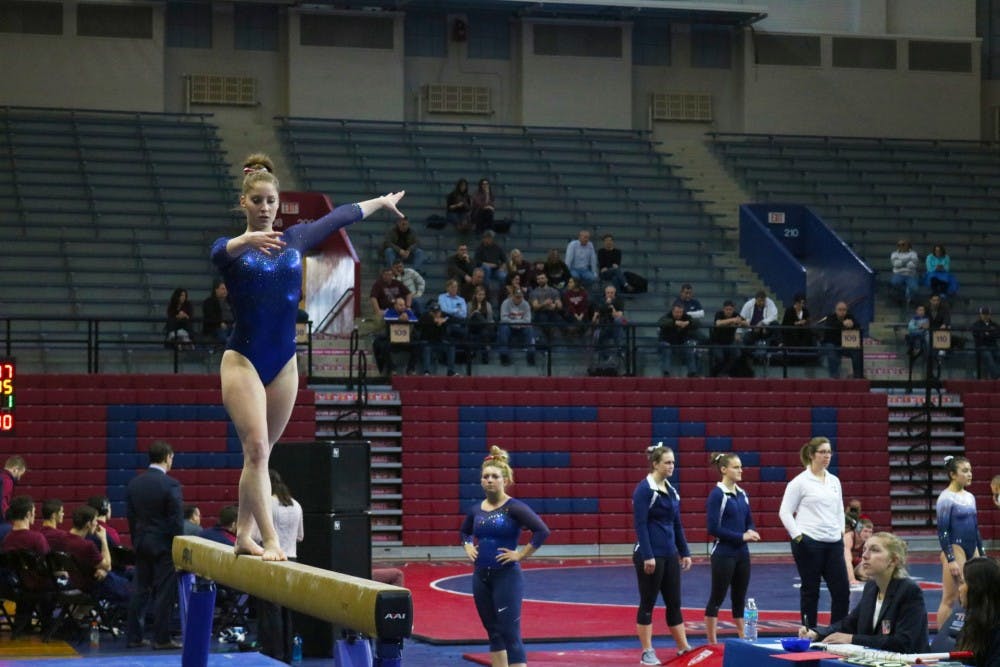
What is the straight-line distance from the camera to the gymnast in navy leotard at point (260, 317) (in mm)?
6227

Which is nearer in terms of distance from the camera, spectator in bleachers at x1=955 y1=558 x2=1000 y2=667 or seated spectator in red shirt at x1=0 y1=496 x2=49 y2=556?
spectator in bleachers at x1=955 y1=558 x2=1000 y2=667

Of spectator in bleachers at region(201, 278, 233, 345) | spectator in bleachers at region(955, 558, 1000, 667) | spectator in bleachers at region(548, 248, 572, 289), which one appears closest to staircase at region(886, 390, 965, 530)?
spectator in bleachers at region(548, 248, 572, 289)

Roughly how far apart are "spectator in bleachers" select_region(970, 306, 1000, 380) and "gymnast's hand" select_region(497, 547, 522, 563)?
42.0ft

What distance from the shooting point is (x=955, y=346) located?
21.2 m

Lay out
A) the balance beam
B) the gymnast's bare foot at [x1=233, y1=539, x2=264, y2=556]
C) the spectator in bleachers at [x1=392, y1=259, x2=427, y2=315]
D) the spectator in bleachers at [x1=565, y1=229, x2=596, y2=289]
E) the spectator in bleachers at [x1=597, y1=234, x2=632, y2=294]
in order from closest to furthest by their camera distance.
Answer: the balance beam → the gymnast's bare foot at [x1=233, y1=539, x2=264, y2=556] → the spectator in bleachers at [x1=392, y1=259, x2=427, y2=315] → the spectator in bleachers at [x1=565, y1=229, x2=596, y2=289] → the spectator in bleachers at [x1=597, y1=234, x2=632, y2=294]

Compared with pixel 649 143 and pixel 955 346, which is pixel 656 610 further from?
pixel 649 143

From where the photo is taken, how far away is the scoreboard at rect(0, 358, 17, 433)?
13594 mm

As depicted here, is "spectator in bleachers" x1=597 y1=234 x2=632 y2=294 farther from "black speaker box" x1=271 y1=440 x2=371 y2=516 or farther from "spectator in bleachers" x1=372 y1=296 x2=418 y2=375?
"black speaker box" x1=271 y1=440 x2=371 y2=516

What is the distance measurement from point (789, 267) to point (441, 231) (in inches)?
200

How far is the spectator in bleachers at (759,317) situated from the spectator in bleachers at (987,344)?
8.99 ft

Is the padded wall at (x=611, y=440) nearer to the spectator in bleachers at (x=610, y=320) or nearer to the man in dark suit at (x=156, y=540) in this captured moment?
the spectator in bleachers at (x=610, y=320)

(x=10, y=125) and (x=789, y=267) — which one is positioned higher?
(x=10, y=125)

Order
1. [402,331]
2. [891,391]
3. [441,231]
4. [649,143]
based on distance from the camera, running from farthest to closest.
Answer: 1. [649,143]
2. [441,231]
3. [891,391]
4. [402,331]

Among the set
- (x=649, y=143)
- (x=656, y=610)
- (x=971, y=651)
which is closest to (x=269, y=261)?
(x=971, y=651)
